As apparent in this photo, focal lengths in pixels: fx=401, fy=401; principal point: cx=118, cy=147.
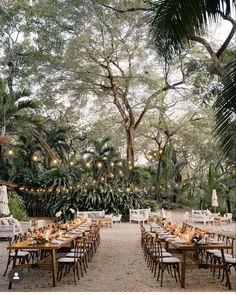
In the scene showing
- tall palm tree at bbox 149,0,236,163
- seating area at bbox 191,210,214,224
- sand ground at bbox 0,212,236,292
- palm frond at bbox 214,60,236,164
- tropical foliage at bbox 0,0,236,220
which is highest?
tropical foliage at bbox 0,0,236,220

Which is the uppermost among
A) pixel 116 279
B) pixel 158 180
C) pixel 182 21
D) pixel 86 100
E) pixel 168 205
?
pixel 86 100

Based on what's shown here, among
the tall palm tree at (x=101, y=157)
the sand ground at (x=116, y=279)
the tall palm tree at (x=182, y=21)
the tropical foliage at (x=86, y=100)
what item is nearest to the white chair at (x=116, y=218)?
the tropical foliage at (x=86, y=100)

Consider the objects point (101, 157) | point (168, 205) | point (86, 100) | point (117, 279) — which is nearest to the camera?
point (117, 279)

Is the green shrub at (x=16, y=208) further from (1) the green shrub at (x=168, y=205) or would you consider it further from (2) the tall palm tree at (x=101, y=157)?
(1) the green shrub at (x=168, y=205)

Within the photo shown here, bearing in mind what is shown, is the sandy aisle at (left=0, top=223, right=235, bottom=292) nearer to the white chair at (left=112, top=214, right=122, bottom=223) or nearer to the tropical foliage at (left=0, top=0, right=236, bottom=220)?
the tropical foliage at (left=0, top=0, right=236, bottom=220)

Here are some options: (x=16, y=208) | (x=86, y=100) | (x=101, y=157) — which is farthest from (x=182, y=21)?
(x=86, y=100)

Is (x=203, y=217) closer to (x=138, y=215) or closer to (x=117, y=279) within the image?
(x=138, y=215)

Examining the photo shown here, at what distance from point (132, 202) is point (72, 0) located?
8.93m

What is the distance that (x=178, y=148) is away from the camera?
87.1 ft

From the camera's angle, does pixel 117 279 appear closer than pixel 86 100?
Yes

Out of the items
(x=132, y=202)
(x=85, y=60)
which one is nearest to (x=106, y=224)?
(x=132, y=202)

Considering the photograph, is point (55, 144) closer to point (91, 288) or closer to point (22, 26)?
point (22, 26)

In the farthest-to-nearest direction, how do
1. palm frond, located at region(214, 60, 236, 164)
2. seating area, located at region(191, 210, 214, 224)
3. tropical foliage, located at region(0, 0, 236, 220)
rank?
seating area, located at region(191, 210, 214, 224) < tropical foliage, located at region(0, 0, 236, 220) < palm frond, located at region(214, 60, 236, 164)

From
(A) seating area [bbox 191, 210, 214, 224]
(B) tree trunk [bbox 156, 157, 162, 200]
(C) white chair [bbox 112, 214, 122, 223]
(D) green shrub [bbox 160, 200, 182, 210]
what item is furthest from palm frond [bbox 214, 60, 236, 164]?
(D) green shrub [bbox 160, 200, 182, 210]
